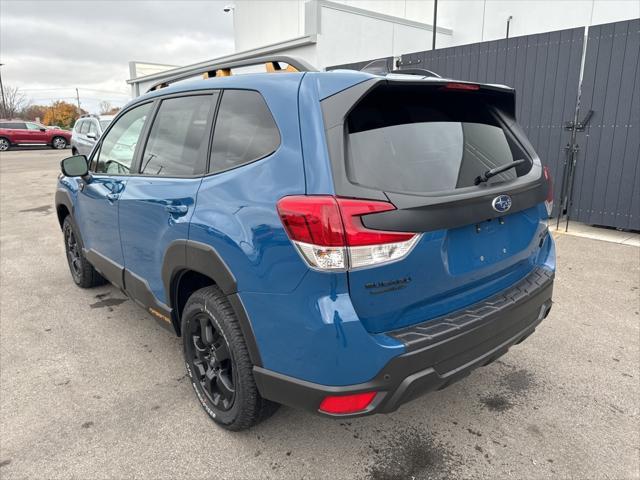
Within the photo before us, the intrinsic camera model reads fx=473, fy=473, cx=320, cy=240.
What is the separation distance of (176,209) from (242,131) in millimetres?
575

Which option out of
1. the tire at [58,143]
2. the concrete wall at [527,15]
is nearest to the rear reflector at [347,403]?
the concrete wall at [527,15]

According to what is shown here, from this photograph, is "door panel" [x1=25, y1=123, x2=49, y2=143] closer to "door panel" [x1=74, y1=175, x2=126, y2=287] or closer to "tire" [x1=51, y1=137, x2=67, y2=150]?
"tire" [x1=51, y1=137, x2=67, y2=150]

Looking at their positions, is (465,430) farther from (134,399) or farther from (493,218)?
(134,399)

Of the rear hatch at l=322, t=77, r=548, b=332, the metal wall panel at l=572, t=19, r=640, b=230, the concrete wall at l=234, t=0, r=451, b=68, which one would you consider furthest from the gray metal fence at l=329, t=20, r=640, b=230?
the concrete wall at l=234, t=0, r=451, b=68

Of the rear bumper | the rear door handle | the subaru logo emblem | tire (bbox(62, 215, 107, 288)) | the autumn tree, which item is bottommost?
tire (bbox(62, 215, 107, 288))

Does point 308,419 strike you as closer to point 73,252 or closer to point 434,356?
point 434,356

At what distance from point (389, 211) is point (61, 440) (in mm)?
2092

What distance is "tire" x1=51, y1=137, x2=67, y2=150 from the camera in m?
28.9

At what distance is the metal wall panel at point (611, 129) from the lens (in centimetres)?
602

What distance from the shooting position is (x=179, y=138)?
275cm

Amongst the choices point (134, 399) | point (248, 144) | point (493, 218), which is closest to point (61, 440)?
point (134, 399)

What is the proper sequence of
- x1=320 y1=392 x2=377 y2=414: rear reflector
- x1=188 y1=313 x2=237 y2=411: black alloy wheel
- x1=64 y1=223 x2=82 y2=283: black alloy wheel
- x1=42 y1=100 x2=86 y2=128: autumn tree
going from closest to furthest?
x1=320 y1=392 x2=377 y2=414: rear reflector, x1=188 y1=313 x2=237 y2=411: black alloy wheel, x1=64 y1=223 x2=82 y2=283: black alloy wheel, x1=42 y1=100 x2=86 y2=128: autumn tree

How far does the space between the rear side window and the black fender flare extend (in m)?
0.42

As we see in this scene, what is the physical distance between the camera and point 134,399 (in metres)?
2.82
